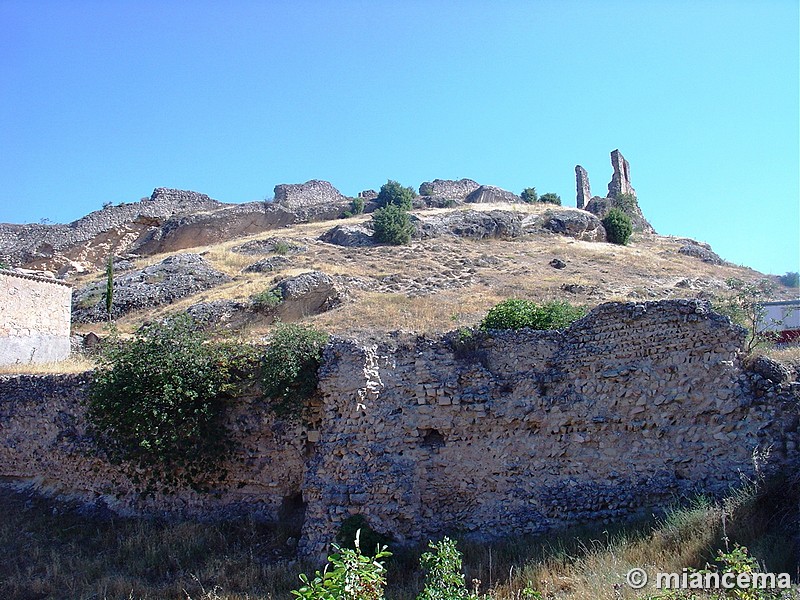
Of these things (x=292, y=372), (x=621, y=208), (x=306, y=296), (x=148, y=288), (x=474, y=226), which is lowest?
(x=292, y=372)

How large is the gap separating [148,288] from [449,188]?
87.9 ft

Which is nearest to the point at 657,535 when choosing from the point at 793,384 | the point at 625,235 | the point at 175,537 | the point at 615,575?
the point at 615,575

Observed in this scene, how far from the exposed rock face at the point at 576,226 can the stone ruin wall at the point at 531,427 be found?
30138mm

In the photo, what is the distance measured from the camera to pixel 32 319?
1764 centimetres

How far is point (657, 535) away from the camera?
704cm

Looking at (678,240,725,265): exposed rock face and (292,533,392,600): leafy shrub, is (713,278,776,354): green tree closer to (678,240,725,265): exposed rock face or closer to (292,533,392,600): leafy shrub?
(292,533,392,600): leafy shrub

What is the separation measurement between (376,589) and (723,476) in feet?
16.7

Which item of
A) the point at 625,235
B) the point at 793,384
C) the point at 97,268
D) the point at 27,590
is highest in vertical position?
the point at 625,235

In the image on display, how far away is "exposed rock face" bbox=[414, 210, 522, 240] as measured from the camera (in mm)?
36156

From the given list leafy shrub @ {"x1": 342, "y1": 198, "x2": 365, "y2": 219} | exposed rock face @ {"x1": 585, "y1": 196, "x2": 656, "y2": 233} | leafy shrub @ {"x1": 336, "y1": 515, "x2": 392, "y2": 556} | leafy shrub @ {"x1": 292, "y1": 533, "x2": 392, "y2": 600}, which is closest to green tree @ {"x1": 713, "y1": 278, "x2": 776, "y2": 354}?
leafy shrub @ {"x1": 336, "y1": 515, "x2": 392, "y2": 556}

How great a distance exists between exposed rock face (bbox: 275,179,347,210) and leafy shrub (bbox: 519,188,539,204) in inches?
532

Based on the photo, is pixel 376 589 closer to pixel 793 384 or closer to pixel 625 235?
pixel 793 384

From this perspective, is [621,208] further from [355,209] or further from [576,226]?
[355,209]

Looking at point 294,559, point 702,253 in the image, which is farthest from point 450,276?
point 294,559
